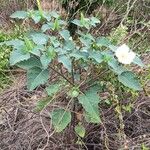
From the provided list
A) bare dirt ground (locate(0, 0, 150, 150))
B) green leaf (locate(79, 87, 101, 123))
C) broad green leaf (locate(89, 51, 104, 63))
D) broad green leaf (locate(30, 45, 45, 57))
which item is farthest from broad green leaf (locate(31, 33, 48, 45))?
bare dirt ground (locate(0, 0, 150, 150))

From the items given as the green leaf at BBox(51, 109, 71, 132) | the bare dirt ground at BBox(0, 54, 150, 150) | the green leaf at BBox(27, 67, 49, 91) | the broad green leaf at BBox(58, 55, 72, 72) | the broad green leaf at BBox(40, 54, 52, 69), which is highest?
the broad green leaf at BBox(40, 54, 52, 69)

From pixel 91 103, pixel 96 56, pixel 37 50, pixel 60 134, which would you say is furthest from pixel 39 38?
pixel 60 134

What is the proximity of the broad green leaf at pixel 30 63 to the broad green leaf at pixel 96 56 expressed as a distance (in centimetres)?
33

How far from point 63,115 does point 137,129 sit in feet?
2.55

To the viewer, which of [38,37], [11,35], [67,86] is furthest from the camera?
[11,35]

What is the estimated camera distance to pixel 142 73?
3422 millimetres

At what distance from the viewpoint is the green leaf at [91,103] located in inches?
110

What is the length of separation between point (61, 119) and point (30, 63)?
1.35 feet

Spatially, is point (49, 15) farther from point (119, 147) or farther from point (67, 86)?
point (119, 147)

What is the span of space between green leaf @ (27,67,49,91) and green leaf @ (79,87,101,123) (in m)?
0.26

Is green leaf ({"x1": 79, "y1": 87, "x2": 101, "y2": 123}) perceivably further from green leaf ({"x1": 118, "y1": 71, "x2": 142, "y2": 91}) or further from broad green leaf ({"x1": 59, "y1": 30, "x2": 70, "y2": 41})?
broad green leaf ({"x1": 59, "y1": 30, "x2": 70, "y2": 41})

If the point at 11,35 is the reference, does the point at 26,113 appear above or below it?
above

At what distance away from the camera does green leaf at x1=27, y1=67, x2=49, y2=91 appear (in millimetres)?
2768

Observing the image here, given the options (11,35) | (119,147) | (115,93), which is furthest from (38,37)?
(11,35)
